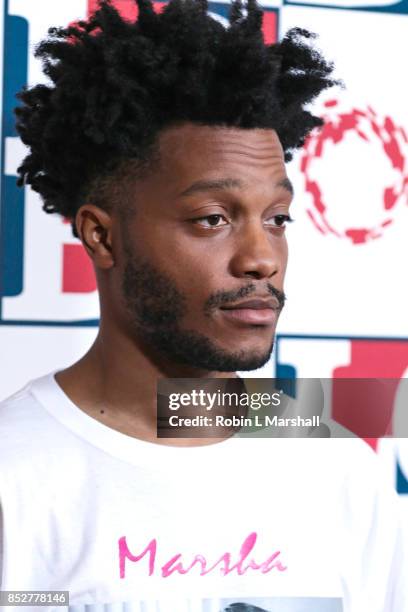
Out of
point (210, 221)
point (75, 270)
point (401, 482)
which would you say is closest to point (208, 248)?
point (210, 221)

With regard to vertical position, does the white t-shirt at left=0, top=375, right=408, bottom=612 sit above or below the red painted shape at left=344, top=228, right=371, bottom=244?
below

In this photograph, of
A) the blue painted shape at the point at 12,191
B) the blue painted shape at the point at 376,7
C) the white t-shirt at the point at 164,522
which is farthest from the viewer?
the blue painted shape at the point at 376,7

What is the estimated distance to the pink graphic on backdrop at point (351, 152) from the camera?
144cm

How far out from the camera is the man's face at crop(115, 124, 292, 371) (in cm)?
97

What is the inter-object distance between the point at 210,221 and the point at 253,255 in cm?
6

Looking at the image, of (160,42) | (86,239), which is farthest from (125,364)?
(160,42)

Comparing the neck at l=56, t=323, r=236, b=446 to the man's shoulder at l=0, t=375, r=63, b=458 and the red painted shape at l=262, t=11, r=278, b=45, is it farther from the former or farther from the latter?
the red painted shape at l=262, t=11, r=278, b=45

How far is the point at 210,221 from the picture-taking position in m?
0.98

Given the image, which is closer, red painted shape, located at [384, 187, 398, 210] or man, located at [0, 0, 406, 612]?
man, located at [0, 0, 406, 612]

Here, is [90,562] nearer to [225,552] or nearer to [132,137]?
[225,552]

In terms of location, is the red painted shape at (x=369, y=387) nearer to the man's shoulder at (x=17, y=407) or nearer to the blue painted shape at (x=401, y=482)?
the blue painted shape at (x=401, y=482)

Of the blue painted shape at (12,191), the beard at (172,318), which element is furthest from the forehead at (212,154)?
the blue painted shape at (12,191)

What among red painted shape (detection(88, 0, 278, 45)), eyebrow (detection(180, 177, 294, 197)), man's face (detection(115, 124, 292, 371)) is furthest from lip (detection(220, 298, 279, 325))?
red painted shape (detection(88, 0, 278, 45))

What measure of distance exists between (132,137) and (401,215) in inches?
24.7
